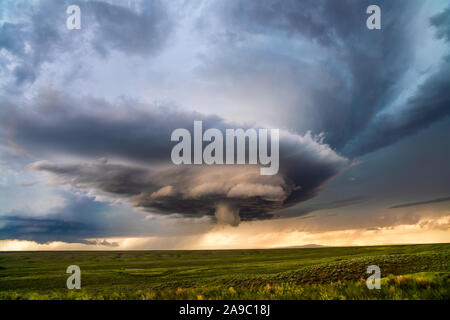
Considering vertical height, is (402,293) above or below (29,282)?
above

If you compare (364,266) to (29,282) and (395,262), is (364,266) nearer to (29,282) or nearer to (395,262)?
(395,262)

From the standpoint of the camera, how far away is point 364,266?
31719 millimetres

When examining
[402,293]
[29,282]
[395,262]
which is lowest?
[29,282]
